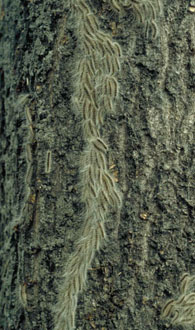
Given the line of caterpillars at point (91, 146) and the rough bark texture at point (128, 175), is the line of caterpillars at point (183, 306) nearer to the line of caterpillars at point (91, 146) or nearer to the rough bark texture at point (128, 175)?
the rough bark texture at point (128, 175)

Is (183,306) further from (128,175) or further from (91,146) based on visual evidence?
(91,146)

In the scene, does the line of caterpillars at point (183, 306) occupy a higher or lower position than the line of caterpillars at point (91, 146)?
lower

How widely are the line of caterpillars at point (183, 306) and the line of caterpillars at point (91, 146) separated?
0.89 ft

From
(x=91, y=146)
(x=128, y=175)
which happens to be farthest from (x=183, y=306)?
(x=91, y=146)

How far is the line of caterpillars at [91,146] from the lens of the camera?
1.51m

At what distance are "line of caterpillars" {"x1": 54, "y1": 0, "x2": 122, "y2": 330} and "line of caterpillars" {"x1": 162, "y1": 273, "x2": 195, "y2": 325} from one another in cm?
27

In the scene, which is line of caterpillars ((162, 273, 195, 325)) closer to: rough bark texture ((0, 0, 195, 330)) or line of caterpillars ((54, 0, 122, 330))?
rough bark texture ((0, 0, 195, 330))

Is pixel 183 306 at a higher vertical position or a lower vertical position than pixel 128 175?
lower

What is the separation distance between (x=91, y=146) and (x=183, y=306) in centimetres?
56

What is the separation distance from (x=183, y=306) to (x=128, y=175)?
0.43m

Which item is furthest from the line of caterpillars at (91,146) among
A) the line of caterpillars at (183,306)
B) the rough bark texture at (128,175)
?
the line of caterpillars at (183,306)

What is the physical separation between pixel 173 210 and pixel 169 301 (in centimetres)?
27

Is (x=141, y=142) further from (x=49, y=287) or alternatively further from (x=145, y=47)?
(x=49, y=287)

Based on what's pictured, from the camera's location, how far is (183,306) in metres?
1.49
